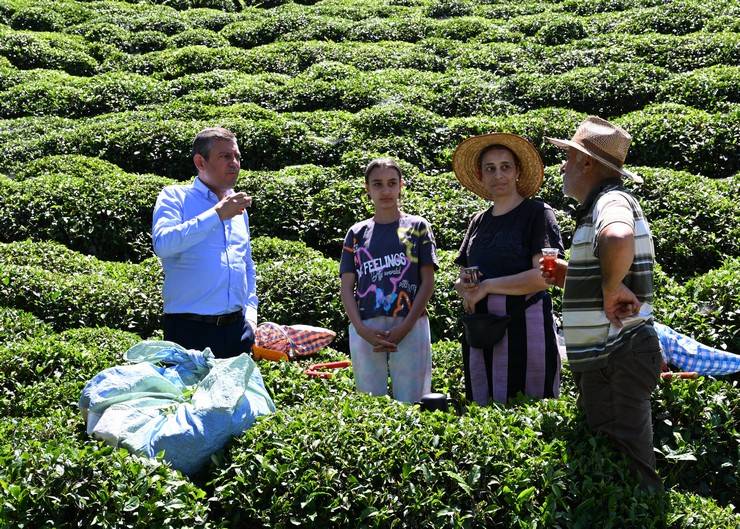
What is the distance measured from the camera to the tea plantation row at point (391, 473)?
13.2ft

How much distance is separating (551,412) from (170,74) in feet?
42.1

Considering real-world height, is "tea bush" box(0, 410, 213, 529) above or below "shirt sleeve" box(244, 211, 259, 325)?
below

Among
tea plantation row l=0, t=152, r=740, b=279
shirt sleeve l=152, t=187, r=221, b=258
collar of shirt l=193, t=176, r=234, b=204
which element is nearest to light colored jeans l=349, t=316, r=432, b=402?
shirt sleeve l=152, t=187, r=221, b=258

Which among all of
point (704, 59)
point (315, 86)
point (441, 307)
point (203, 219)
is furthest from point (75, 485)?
point (704, 59)

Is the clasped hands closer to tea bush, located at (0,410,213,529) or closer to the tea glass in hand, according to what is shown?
the tea glass in hand

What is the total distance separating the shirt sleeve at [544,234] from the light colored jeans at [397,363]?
2.65 ft

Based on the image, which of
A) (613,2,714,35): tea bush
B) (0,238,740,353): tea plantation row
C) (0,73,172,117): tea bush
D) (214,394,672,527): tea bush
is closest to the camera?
(214,394,672,527): tea bush

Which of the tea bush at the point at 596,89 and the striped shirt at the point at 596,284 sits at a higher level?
the tea bush at the point at 596,89

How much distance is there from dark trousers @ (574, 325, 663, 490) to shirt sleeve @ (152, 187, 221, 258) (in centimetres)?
223

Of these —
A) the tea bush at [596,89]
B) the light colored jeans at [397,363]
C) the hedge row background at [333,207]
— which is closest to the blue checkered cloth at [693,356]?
the hedge row background at [333,207]

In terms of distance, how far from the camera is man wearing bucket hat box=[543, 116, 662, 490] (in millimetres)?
3939

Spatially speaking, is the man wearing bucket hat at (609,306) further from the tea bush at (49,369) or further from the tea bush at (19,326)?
the tea bush at (19,326)

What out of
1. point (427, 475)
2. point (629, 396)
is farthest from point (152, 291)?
point (629, 396)

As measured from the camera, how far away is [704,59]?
13.5m
